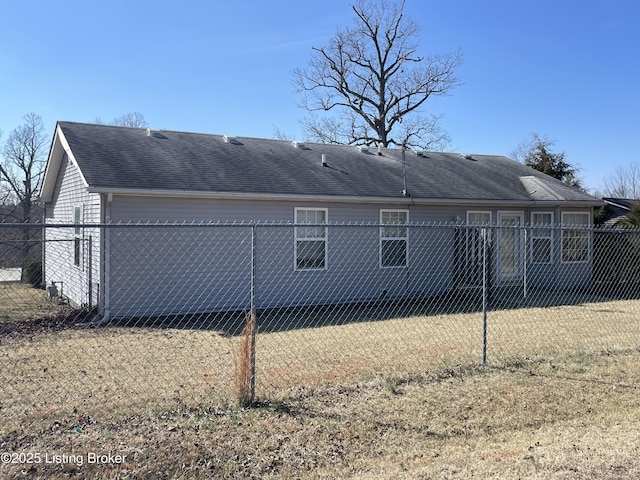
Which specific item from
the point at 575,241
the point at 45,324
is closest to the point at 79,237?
the point at 45,324

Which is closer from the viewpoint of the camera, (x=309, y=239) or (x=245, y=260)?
(x=245, y=260)

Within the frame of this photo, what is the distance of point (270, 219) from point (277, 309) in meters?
2.06

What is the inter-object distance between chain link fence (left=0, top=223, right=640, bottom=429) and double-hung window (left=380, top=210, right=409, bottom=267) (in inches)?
1.5

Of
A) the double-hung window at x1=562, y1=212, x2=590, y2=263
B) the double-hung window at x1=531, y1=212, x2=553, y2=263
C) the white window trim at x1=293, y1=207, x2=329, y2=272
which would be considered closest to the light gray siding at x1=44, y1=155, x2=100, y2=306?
the white window trim at x1=293, y1=207, x2=329, y2=272

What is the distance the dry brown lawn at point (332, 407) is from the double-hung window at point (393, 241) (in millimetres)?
5006

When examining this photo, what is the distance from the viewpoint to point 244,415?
4.84m

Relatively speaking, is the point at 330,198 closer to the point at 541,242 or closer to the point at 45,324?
the point at 45,324

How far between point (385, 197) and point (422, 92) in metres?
22.1

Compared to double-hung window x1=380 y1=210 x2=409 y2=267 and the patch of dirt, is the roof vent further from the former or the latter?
double-hung window x1=380 y1=210 x2=409 y2=267

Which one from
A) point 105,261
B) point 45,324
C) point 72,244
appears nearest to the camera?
point 45,324

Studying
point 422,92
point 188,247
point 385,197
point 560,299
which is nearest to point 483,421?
point 188,247

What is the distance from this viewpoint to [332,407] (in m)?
5.12

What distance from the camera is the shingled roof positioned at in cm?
1120

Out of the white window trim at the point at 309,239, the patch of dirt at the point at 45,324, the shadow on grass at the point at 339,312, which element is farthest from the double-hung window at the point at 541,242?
the patch of dirt at the point at 45,324
